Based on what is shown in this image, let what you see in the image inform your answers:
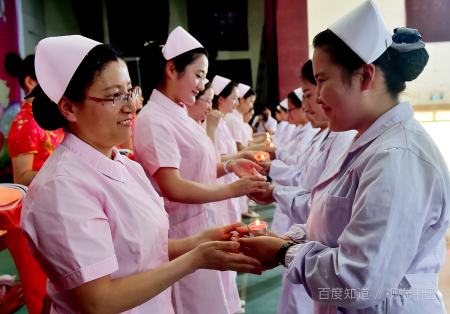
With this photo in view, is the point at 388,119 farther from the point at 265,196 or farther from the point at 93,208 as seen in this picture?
the point at 265,196

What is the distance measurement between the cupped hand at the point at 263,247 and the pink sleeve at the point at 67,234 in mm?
543

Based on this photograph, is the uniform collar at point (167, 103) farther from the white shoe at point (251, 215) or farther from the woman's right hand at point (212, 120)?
the white shoe at point (251, 215)

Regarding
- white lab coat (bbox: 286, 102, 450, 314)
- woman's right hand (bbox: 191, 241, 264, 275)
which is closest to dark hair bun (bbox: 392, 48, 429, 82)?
white lab coat (bbox: 286, 102, 450, 314)

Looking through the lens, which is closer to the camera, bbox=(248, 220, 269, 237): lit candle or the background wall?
bbox=(248, 220, 269, 237): lit candle

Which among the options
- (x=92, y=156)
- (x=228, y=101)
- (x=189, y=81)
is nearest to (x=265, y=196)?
(x=189, y=81)

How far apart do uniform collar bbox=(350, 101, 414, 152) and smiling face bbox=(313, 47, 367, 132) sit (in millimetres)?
55

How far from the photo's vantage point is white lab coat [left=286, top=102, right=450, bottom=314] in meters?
0.92

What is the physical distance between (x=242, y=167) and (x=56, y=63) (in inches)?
64.3

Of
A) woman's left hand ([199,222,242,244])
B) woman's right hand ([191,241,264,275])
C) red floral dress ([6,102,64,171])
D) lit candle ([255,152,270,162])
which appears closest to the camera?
woman's right hand ([191,241,264,275])

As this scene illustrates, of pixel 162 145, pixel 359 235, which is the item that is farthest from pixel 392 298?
pixel 162 145

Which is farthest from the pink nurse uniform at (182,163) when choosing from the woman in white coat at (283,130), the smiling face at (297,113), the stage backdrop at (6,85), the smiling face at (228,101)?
the stage backdrop at (6,85)

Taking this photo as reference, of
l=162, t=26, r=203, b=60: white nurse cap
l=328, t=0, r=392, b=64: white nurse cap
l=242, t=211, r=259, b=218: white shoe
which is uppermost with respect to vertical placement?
l=162, t=26, r=203, b=60: white nurse cap

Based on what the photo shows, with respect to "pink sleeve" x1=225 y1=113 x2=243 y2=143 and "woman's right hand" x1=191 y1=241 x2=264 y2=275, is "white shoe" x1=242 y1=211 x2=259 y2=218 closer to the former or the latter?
"pink sleeve" x1=225 y1=113 x2=243 y2=143

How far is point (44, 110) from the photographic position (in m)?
1.20
